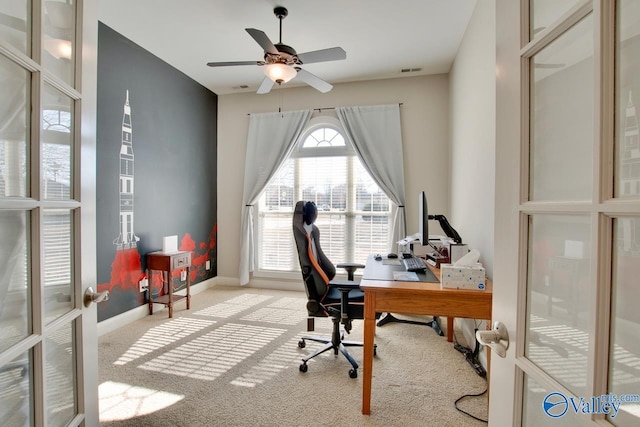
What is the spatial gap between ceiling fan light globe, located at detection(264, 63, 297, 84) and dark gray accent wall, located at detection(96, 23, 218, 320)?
1623mm

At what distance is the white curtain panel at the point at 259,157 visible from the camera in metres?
4.27

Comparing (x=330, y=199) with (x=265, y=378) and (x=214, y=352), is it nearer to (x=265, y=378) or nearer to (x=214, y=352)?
(x=214, y=352)

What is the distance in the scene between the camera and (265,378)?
2100 millimetres

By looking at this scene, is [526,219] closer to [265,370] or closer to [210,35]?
[265,370]

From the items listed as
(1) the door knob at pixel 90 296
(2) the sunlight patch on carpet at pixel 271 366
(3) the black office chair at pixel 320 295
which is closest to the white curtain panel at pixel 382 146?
A: (3) the black office chair at pixel 320 295

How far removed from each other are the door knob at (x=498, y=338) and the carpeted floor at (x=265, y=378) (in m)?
1.22

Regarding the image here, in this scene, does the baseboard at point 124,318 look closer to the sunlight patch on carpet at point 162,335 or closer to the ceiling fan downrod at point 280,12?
the sunlight patch on carpet at point 162,335

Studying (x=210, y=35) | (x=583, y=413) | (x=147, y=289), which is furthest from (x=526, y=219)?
(x=147, y=289)

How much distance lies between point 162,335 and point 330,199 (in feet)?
8.58

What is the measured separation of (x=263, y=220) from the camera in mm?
4543

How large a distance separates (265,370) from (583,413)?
82.2 inches

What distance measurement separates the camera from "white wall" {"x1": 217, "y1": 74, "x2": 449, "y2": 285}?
387cm

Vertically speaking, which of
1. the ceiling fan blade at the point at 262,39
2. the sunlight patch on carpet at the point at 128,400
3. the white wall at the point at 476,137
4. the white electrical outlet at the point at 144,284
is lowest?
the sunlight patch on carpet at the point at 128,400

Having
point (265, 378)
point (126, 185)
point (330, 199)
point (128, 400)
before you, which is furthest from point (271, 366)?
point (330, 199)
